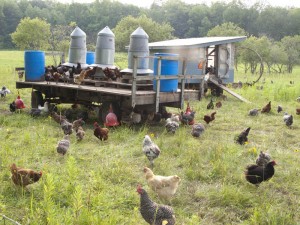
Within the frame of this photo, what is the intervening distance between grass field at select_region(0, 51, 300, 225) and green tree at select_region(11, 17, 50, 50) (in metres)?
33.9

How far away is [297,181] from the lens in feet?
15.8

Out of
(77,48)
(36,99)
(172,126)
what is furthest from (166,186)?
(77,48)

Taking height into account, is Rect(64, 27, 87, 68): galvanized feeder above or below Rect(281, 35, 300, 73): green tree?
below

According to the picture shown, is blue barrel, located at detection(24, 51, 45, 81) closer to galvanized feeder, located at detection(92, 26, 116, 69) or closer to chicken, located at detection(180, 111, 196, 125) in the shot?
galvanized feeder, located at detection(92, 26, 116, 69)

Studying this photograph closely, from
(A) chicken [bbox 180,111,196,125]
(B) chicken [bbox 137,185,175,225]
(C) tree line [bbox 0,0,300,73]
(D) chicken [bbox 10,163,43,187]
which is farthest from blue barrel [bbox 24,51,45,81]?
(C) tree line [bbox 0,0,300,73]

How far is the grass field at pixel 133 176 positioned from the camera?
361 centimetres

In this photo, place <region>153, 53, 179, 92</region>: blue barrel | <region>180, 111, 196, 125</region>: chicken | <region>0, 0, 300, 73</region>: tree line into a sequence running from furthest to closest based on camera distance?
1. <region>0, 0, 300, 73</region>: tree line
2. <region>180, 111, 196, 125</region>: chicken
3. <region>153, 53, 179, 92</region>: blue barrel

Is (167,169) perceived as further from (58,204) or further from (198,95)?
(198,95)

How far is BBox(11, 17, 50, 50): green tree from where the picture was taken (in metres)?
39.7

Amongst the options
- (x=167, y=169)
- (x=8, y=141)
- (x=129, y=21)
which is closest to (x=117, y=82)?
(x=8, y=141)

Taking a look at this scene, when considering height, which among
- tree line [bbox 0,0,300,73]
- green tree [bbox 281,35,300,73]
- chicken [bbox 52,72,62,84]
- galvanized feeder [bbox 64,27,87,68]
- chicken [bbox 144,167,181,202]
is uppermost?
tree line [bbox 0,0,300,73]

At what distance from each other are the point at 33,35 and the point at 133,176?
39.0 metres

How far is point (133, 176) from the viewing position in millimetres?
4863

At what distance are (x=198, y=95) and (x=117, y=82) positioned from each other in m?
2.41
